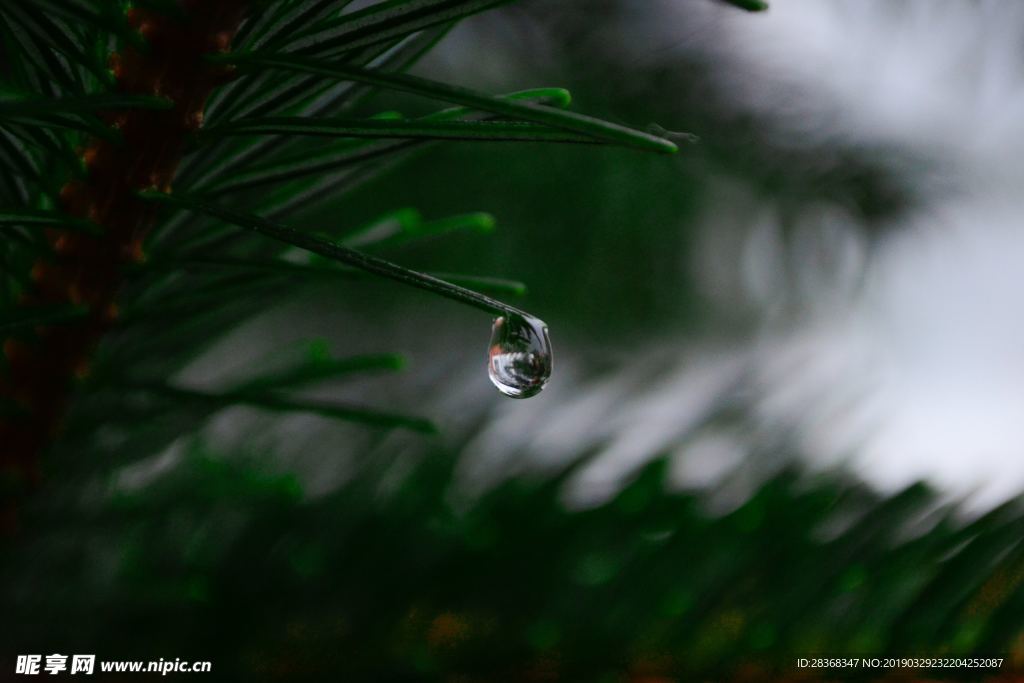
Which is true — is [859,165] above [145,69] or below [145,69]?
above

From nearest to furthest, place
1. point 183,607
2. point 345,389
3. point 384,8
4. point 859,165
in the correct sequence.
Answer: point 384,8 < point 183,607 < point 859,165 < point 345,389

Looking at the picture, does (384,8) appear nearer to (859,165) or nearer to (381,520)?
(381,520)

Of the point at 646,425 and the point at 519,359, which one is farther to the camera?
the point at 646,425

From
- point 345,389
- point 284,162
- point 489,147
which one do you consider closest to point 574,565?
point 284,162

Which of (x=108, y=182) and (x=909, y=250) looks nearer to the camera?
(x=108, y=182)
